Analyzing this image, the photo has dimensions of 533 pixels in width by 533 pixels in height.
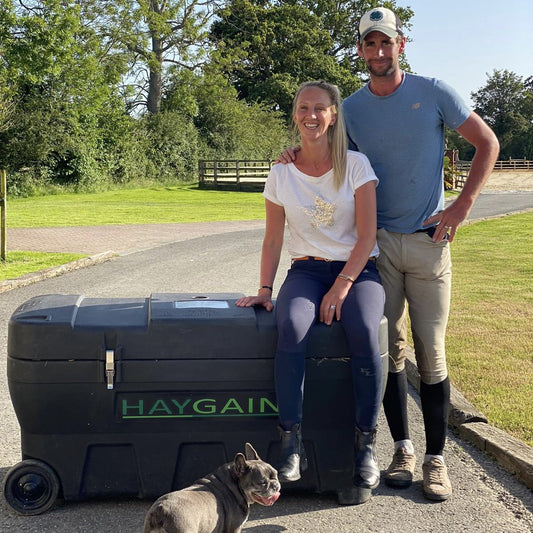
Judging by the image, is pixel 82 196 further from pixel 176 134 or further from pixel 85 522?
pixel 85 522

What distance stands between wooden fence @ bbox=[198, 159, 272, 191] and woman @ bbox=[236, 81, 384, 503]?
119ft

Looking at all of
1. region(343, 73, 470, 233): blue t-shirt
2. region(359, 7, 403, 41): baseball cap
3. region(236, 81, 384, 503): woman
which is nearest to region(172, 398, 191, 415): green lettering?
region(236, 81, 384, 503): woman

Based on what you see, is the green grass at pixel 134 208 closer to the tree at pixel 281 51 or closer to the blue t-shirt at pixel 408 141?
the blue t-shirt at pixel 408 141

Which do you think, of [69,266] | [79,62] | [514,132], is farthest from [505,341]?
[514,132]

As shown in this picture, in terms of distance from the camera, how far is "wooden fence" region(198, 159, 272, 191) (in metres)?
40.6

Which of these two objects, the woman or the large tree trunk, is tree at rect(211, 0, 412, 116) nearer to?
the large tree trunk

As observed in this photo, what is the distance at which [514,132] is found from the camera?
91938 mm

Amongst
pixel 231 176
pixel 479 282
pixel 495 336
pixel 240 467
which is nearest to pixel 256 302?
pixel 240 467

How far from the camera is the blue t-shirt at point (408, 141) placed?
392 centimetres

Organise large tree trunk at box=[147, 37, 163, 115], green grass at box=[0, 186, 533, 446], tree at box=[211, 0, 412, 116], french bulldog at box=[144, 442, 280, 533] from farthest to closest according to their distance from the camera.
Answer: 1. tree at box=[211, 0, 412, 116]
2. large tree trunk at box=[147, 37, 163, 115]
3. green grass at box=[0, 186, 533, 446]
4. french bulldog at box=[144, 442, 280, 533]

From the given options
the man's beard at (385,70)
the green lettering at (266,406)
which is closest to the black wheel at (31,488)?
the green lettering at (266,406)

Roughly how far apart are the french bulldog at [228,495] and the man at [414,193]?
3.26 ft

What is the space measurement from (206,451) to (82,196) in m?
31.7

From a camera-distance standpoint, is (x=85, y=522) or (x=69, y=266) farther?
(x=69, y=266)
